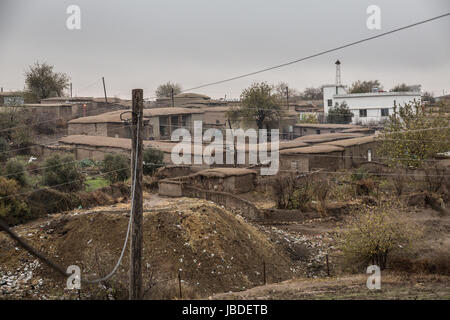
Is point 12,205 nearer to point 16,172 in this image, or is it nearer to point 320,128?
point 16,172

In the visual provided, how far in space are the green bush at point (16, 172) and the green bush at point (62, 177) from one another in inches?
42.8

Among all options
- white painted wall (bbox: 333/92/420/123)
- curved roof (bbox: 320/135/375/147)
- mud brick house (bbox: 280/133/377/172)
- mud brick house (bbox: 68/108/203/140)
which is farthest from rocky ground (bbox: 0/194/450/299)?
white painted wall (bbox: 333/92/420/123)

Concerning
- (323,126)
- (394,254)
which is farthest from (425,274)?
(323,126)

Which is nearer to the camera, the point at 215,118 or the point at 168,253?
the point at 168,253

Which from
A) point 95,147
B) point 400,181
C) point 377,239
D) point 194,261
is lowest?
point 194,261

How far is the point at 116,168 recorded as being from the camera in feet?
92.3

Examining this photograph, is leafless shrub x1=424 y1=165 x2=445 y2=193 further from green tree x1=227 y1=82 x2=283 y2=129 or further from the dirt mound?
green tree x1=227 y1=82 x2=283 y2=129

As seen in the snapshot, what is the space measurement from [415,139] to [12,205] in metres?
20.2

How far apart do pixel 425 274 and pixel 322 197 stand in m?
9.87

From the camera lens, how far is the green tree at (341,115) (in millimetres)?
56031

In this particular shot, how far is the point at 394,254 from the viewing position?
1438 centimetres

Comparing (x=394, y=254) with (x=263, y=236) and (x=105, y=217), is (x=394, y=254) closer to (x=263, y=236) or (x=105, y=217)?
(x=263, y=236)

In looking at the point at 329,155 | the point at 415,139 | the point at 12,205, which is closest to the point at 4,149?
the point at 12,205

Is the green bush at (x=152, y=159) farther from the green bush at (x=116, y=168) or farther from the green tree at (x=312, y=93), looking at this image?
the green tree at (x=312, y=93)
